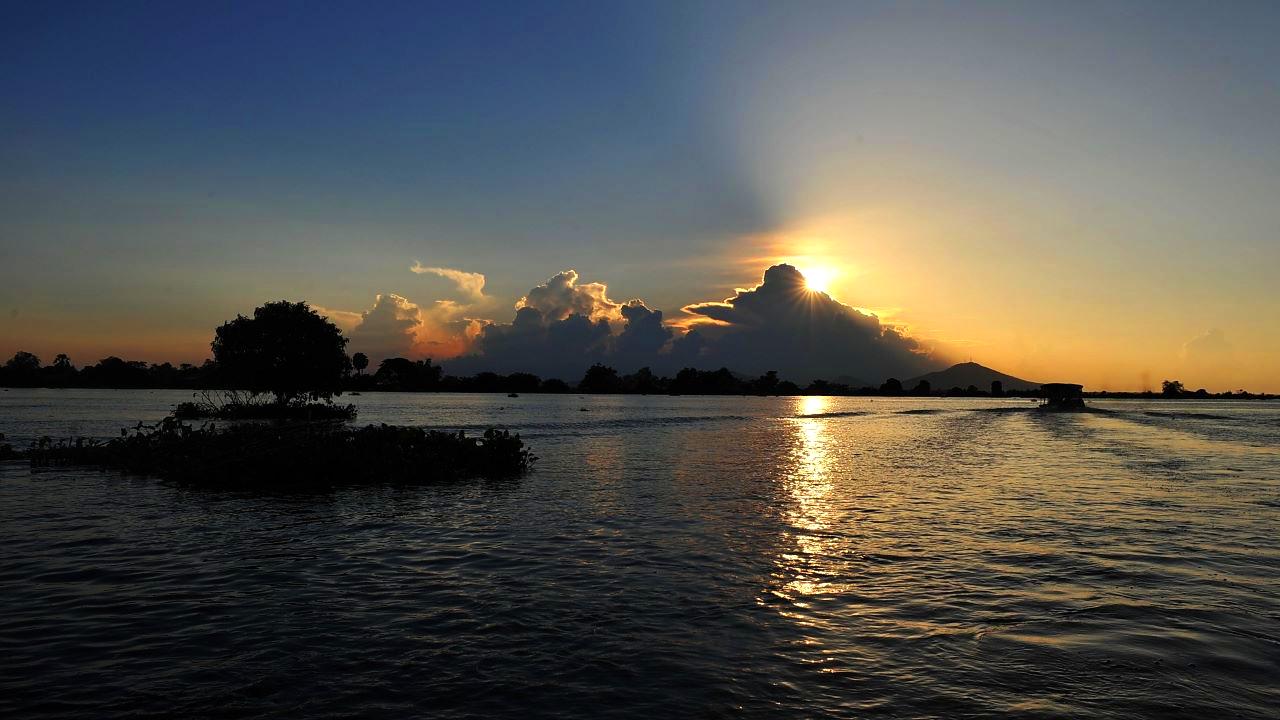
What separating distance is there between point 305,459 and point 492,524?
14904 mm

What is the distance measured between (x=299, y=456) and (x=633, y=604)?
25.3 m

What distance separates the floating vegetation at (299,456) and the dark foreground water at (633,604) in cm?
328

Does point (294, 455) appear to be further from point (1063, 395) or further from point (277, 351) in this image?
point (1063, 395)

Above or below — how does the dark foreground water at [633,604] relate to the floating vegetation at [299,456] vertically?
below

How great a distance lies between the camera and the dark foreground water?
10.3 meters

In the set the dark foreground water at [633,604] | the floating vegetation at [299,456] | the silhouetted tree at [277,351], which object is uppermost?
the silhouetted tree at [277,351]

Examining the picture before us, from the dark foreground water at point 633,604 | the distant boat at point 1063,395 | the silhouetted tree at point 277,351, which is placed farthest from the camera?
the distant boat at point 1063,395

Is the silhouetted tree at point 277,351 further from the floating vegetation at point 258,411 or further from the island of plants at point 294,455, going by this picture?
the island of plants at point 294,455

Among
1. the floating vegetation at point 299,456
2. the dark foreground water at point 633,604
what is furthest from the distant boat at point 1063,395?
the floating vegetation at point 299,456

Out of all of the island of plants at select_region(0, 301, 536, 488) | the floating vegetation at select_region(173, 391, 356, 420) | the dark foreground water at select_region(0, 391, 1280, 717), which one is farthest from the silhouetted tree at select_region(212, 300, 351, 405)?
the dark foreground water at select_region(0, 391, 1280, 717)

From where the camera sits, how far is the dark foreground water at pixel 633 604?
10.3 metres

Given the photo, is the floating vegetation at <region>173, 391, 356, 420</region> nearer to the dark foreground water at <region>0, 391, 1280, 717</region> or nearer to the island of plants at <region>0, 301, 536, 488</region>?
the island of plants at <region>0, 301, 536, 488</region>

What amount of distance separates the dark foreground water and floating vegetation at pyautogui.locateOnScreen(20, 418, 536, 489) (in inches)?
129

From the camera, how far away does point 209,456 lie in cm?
3394
